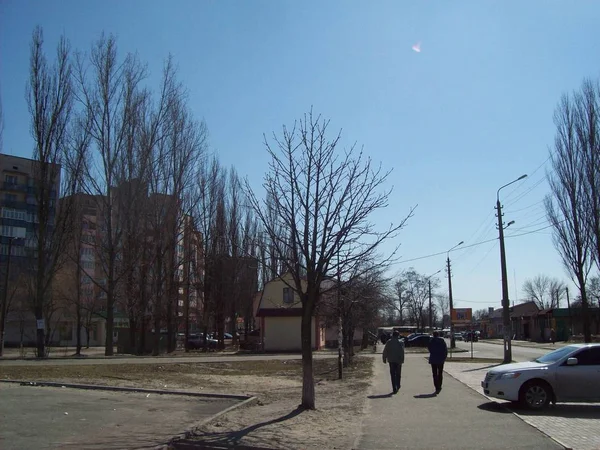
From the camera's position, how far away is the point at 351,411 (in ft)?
38.7

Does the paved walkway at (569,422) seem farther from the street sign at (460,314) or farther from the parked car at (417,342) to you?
the parked car at (417,342)

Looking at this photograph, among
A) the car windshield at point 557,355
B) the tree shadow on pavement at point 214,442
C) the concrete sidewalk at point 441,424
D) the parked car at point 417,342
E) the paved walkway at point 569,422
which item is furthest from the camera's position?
the parked car at point 417,342

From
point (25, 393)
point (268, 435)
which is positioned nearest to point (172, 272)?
point (25, 393)

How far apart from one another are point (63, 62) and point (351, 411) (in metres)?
31.2

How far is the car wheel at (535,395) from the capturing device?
11.9 meters

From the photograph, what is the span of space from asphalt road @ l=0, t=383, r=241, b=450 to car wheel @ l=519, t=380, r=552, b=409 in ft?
20.9

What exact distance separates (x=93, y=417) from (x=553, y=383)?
30.4ft

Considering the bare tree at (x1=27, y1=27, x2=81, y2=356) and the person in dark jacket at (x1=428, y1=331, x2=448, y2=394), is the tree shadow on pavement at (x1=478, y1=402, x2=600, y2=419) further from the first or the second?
the bare tree at (x1=27, y1=27, x2=81, y2=356)

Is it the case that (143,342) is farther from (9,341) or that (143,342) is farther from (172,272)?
(9,341)

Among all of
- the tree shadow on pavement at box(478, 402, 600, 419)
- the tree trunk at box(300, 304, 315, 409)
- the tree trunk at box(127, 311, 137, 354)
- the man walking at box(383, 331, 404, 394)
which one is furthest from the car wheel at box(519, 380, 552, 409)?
the tree trunk at box(127, 311, 137, 354)

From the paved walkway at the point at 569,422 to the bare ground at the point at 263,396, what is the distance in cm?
313

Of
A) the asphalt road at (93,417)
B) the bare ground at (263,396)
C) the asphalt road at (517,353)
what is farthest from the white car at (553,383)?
the asphalt road at (517,353)

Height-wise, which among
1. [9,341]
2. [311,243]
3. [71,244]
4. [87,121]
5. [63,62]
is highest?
[63,62]

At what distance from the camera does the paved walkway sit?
8.61 meters
